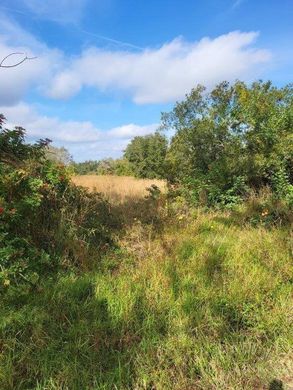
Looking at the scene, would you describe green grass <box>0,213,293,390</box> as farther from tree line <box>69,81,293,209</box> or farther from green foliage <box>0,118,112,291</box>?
tree line <box>69,81,293,209</box>

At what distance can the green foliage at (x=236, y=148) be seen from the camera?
29.6 ft

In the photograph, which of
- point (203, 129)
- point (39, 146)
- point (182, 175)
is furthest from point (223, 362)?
point (203, 129)

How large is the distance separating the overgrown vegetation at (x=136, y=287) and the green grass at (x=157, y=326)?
0.04 feet

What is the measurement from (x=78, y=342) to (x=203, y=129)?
7.65m

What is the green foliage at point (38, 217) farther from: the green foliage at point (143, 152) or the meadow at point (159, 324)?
the green foliage at point (143, 152)

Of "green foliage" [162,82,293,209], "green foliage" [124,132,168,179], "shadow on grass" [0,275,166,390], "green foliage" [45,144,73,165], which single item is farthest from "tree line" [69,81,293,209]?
"green foliage" [124,132,168,179]

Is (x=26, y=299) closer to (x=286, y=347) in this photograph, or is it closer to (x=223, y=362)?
(x=223, y=362)

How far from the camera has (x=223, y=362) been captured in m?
3.27

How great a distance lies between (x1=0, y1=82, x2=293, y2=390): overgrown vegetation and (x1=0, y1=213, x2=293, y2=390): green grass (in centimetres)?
1

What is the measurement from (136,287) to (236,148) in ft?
20.5

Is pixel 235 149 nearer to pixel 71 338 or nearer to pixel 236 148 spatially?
pixel 236 148

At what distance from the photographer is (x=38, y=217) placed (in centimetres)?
540

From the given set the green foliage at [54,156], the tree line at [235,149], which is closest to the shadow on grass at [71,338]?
the green foliage at [54,156]

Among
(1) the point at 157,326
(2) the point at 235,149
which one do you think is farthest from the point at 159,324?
(2) the point at 235,149
